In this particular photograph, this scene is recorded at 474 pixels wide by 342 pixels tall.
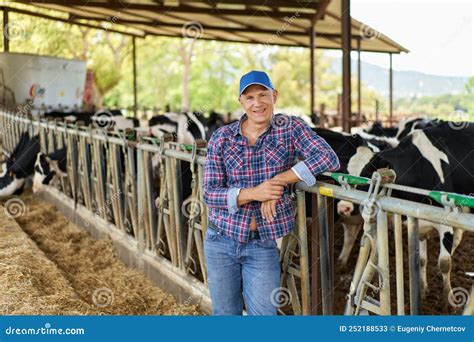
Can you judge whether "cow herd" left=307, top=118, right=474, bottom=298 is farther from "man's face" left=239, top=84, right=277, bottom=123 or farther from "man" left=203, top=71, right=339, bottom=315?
"man's face" left=239, top=84, right=277, bottom=123

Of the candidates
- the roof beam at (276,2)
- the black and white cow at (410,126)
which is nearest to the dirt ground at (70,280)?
the black and white cow at (410,126)

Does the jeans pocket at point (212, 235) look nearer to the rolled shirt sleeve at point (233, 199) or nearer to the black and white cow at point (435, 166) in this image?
the rolled shirt sleeve at point (233, 199)

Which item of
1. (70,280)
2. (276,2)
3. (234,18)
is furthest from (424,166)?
(234,18)

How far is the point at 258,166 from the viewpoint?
291 cm

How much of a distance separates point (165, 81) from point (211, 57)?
5384mm

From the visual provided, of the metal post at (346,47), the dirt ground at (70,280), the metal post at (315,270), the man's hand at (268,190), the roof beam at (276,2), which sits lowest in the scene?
the dirt ground at (70,280)

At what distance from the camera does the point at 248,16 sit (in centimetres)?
1552

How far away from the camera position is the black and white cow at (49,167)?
9062 mm

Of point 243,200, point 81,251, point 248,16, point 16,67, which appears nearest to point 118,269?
point 81,251

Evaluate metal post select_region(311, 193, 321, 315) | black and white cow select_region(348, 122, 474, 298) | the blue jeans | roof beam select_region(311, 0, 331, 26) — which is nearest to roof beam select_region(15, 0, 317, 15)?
roof beam select_region(311, 0, 331, 26)

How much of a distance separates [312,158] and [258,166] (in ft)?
0.88

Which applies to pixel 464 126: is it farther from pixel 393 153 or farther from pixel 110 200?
pixel 110 200

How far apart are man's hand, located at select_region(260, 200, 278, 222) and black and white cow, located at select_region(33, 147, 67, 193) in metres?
6.74

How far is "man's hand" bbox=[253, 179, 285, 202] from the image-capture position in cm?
279
